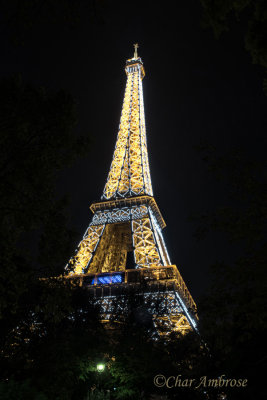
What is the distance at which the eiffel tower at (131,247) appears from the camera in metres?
24.5

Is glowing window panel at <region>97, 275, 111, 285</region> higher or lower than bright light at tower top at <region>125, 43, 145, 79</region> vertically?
lower

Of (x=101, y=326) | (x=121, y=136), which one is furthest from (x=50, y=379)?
(x=121, y=136)

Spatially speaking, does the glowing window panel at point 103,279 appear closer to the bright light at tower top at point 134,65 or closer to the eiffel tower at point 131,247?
the eiffel tower at point 131,247

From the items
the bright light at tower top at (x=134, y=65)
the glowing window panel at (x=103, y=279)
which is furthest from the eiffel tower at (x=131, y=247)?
the bright light at tower top at (x=134, y=65)

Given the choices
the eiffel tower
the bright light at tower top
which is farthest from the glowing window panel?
the bright light at tower top

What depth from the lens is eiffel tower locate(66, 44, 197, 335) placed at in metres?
24.5

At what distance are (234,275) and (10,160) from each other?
22.0 feet

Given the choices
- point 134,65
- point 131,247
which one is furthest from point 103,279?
point 134,65

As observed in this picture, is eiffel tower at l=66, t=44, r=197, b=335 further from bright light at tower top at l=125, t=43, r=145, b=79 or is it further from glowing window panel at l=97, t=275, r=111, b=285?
bright light at tower top at l=125, t=43, r=145, b=79

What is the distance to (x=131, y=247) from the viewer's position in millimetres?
37219

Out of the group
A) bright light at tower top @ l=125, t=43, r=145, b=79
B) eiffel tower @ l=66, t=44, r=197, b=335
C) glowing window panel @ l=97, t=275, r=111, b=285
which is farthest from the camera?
bright light at tower top @ l=125, t=43, r=145, b=79

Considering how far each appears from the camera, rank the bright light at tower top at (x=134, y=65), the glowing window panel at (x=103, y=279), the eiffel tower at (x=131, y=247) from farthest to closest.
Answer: the bright light at tower top at (x=134, y=65)
the glowing window panel at (x=103, y=279)
the eiffel tower at (x=131, y=247)

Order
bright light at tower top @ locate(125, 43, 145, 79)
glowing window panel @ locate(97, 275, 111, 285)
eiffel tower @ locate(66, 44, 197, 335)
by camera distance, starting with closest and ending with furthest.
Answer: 1. eiffel tower @ locate(66, 44, 197, 335)
2. glowing window panel @ locate(97, 275, 111, 285)
3. bright light at tower top @ locate(125, 43, 145, 79)

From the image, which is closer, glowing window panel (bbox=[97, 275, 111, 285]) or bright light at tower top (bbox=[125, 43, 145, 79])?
glowing window panel (bbox=[97, 275, 111, 285])
